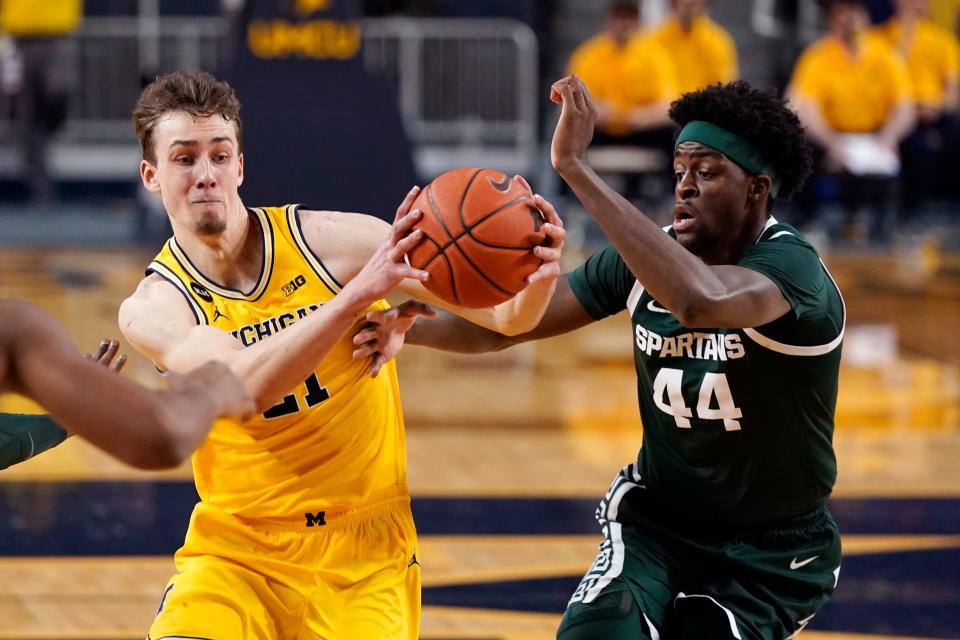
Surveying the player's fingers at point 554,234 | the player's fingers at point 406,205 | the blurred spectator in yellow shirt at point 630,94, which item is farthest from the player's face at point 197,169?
the blurred spectator in yellow shirt at point 630,94

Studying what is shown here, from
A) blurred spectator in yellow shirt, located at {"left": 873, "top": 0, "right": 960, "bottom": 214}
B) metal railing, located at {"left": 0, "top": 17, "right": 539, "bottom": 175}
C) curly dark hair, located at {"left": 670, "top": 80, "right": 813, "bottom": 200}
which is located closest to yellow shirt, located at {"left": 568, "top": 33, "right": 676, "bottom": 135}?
metal railing, located at {"left": 0, "top": 17, "right": 539, "bottom": 175}

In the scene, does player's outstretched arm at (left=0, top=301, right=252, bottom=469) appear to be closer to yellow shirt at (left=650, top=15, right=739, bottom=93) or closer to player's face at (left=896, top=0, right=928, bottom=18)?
yellow shirt at (left=650, top=15, right=739, bottom=93)

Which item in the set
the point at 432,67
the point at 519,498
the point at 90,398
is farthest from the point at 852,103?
the point at 90,398

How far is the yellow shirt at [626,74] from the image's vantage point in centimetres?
1397

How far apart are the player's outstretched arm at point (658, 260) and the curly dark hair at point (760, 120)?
38cm

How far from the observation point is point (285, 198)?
1127 cm

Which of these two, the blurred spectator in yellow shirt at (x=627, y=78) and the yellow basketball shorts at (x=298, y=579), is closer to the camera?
the yellow basketball shorts at (x=298, y=579)

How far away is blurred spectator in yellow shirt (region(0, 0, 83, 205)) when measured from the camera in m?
14.8

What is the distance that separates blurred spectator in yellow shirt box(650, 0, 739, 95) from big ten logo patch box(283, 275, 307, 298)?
419 inches

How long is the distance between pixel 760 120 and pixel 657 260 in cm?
56

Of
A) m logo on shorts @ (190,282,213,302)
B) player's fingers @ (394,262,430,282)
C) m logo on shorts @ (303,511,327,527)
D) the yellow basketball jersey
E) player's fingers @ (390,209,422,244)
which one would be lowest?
m logo on shorts @ (303,511,327,527)

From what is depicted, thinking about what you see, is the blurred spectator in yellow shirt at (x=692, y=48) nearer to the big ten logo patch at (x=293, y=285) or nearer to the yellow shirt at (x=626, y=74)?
the yellow shirt at (x=626, y=74)

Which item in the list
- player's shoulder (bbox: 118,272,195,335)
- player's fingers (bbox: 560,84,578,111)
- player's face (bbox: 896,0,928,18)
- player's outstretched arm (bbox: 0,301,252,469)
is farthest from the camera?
Result: player's face (bbox: 896,0,928,18)

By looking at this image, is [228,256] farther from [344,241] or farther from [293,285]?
[344,241]
